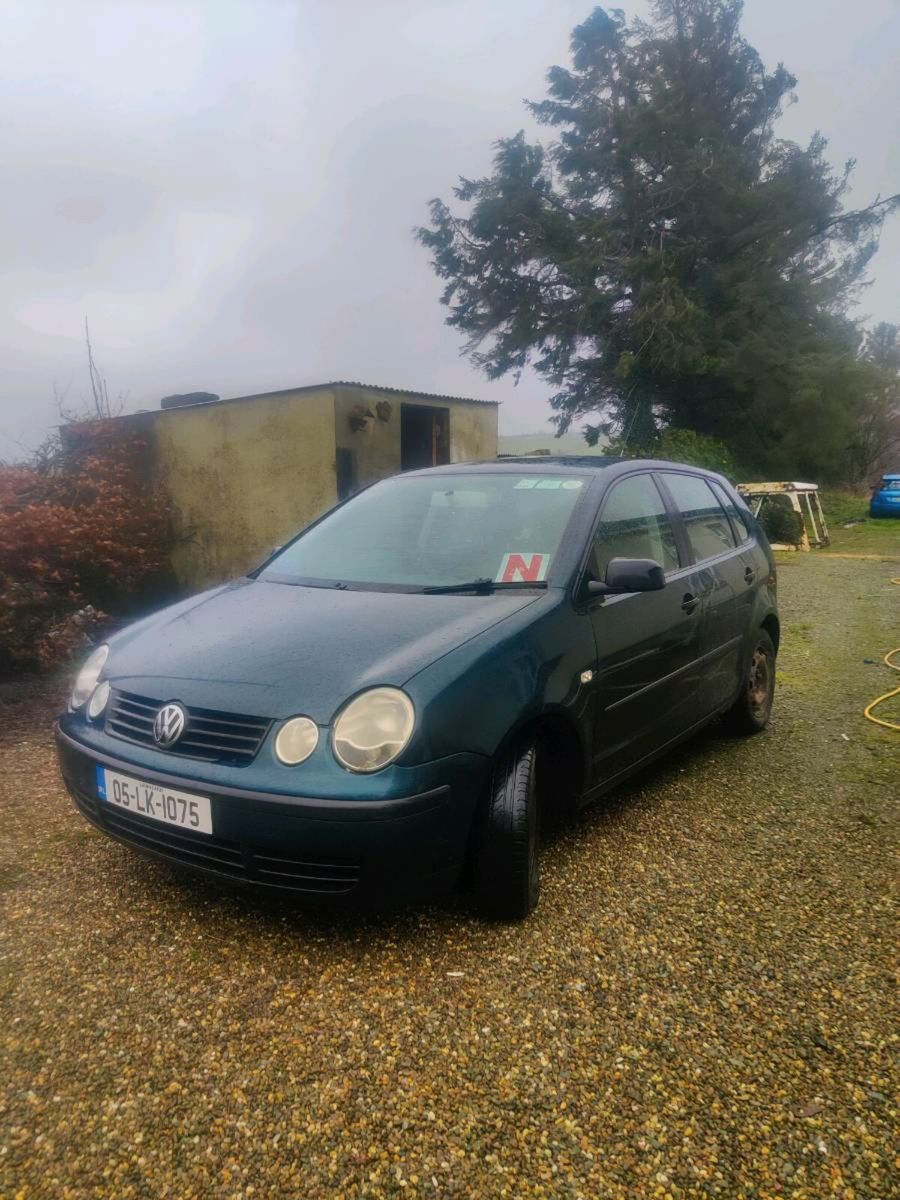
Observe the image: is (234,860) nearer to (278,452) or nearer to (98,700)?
(98,700)

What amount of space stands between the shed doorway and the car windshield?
7581mm

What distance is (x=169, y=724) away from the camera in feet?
7.93

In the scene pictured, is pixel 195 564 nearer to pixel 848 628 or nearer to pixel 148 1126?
pixel 848 628

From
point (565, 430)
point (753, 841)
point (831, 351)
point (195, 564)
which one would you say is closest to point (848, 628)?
point (753, 841)

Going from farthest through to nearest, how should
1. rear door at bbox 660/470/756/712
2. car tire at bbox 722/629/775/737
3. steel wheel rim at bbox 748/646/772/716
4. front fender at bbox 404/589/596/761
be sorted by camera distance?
1. steel wheel rim at bbox 748/646/772/716
2. car tire at bbox 722/629/775/737
3. rear door at bbox 660/470/756/712
4. front fender at bbox 404/589/596/761

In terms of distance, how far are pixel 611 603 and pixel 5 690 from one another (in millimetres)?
5001

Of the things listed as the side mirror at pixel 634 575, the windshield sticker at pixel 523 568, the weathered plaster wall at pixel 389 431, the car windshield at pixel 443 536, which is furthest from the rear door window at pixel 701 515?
the weathered plaster wall at pixel 389 431

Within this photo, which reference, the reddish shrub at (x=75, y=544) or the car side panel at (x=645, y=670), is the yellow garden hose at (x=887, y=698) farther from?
the reddish shrub at (x=75, y=544)

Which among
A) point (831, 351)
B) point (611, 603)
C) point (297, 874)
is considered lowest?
point (297, 874)

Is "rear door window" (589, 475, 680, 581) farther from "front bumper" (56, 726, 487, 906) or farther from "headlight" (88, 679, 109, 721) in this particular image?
"headlight" (88, 679, 109, 721)

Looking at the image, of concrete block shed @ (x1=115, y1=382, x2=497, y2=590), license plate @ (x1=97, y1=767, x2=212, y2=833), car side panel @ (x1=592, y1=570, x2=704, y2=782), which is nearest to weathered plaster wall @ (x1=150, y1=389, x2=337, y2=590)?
concrete block shed @ (x1=115, y1=382, x2=497, y2=590)

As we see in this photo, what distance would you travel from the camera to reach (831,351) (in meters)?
Answer: 21.3

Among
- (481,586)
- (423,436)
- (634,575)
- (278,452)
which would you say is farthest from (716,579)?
(423,436)

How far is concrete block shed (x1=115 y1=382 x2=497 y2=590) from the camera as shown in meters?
10.0
